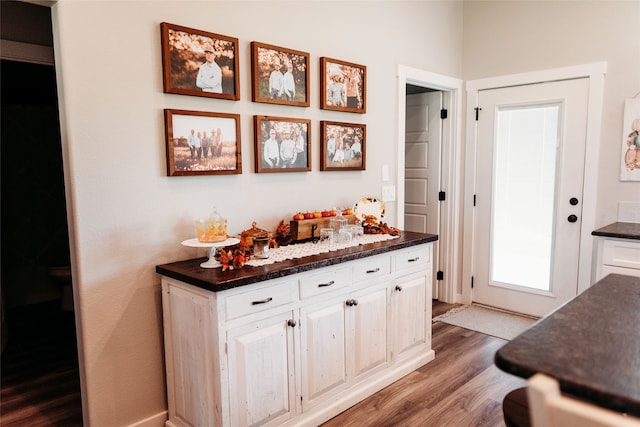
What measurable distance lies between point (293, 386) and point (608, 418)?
173 centimetres

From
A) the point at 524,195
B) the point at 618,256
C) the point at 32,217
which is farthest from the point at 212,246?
the point at 32,217

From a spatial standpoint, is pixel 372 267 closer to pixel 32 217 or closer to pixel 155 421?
pixel 155 421

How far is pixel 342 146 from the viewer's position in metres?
3.08

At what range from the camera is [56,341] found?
3490 millimetres

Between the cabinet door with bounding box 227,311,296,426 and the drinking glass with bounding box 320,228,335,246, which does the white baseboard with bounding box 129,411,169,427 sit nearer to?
the cabinet door with bounding box 227,311,296,426

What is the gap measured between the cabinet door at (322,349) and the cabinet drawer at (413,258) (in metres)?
0.53

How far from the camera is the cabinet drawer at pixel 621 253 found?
284cm

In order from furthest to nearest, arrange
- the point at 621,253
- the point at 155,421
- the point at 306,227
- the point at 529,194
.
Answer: the point at 529,194, the point at 621,253, the point at 306,227, the point at 155,421

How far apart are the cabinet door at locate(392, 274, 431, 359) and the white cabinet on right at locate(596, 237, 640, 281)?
1.21 metres

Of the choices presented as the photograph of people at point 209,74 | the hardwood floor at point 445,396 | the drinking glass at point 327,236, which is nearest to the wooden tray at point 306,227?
the drinking glass at point 327,236

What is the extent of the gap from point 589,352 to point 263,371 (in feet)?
4.60

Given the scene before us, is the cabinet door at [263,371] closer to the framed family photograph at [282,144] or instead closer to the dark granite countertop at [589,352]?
the framed family photograph at [282,144]

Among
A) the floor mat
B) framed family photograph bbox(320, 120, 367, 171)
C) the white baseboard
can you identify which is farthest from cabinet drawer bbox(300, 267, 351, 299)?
the floor mat

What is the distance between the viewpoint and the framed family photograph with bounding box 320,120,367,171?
295cm
